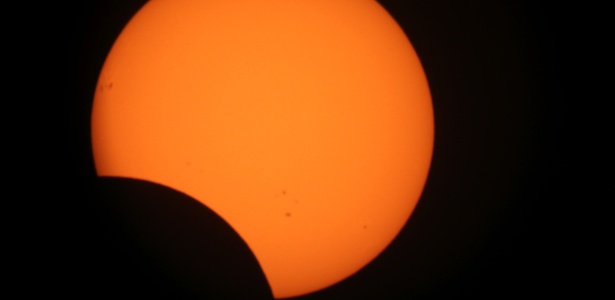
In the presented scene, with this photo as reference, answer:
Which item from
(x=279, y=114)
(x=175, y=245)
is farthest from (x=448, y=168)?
(x=175, y=245)

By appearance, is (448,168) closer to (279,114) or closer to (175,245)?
(279,114)

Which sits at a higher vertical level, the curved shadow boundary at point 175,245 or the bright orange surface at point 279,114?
the bright orange surface at point 279,114

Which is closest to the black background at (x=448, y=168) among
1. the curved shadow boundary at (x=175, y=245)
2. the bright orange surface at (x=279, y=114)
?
the curved shadow boundary at (x=175, y=245)

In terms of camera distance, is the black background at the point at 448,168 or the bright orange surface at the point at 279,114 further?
the black background at the point at 448,168

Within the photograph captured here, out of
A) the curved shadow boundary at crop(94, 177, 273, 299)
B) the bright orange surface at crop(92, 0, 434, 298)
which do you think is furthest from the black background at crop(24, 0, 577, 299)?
the bright orange surface at crop(92, 0, 434, 298)

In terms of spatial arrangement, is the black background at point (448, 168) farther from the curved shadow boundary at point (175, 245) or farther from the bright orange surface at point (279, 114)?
the bright orange surface at point (279, 114)

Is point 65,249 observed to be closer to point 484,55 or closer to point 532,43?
point 484,55
